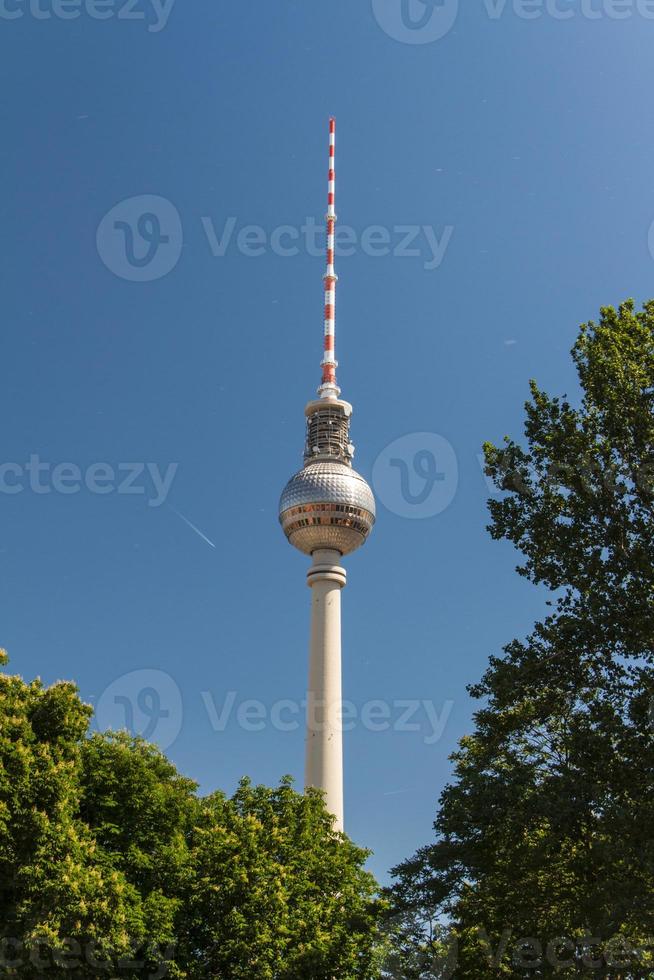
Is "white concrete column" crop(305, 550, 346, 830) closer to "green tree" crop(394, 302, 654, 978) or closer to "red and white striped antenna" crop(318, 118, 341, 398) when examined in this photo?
"red and white striped antenna" crop(318, 118, 341, 398)

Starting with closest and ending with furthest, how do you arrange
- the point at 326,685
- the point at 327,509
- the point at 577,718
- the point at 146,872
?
the point at 577,718, the point at 146,872, the point at 326,685, the point at 327,509

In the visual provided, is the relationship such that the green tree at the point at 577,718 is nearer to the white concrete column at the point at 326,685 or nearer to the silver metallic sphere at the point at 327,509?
the white concrete column at the point at 326,685

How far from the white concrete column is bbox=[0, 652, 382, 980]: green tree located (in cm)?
4295

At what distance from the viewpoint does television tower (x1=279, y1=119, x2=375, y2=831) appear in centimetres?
8831

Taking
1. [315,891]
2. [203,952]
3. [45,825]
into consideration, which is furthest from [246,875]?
[45,825]

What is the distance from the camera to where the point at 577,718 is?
28.1 meters

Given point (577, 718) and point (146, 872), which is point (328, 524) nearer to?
point (146, 872)

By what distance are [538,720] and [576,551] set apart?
527 cm

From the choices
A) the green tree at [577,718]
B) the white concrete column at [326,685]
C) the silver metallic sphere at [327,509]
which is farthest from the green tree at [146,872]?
the silver metallic sphere at [327,509]

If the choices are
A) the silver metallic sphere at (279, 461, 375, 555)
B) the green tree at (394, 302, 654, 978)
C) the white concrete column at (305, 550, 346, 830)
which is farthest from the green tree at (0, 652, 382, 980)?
the silver metallic sphere at (279, 461, 375, 555)

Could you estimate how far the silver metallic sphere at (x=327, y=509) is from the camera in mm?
96062

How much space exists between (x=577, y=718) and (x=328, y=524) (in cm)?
6840

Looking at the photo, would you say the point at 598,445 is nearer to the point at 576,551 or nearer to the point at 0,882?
the point at 576,551

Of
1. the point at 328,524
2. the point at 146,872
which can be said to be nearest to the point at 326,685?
the point at 328,524
